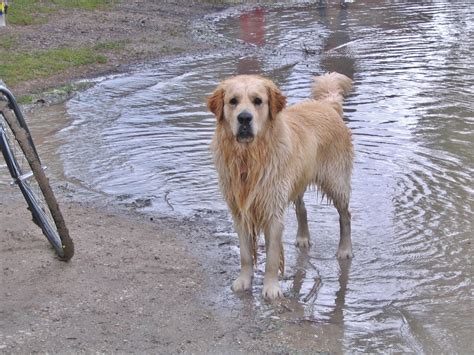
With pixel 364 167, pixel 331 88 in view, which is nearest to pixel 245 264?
pixel 331 88

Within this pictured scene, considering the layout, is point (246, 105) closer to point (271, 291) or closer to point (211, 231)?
point (271, 291)

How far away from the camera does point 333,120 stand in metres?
7.20

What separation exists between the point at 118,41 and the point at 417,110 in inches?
413

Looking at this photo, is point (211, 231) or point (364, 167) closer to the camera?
point (211, 231)

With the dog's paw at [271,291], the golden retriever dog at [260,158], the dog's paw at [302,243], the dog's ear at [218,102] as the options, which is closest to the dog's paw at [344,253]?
the dog's paw at [302,243]

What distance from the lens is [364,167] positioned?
9875 millimetres

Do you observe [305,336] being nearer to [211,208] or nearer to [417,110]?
[211,208]

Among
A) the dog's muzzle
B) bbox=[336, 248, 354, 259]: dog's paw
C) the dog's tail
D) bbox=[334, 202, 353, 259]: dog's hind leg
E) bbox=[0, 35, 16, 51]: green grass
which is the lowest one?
bbox=[0, 35, 16, 51]: green grass

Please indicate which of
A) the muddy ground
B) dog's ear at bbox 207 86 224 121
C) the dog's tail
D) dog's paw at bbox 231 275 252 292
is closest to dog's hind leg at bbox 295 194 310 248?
the muddy ground

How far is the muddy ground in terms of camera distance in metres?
5.16

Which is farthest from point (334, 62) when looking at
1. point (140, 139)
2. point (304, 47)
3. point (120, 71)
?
Answer: point (140, 139)

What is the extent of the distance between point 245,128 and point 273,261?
118 cm

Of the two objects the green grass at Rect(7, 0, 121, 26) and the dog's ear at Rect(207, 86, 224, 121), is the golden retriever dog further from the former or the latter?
the green grass at Rect(7, 0, 121, 26)

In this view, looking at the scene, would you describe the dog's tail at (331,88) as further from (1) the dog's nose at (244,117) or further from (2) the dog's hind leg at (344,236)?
(1) the dog's nose at (244,117)
